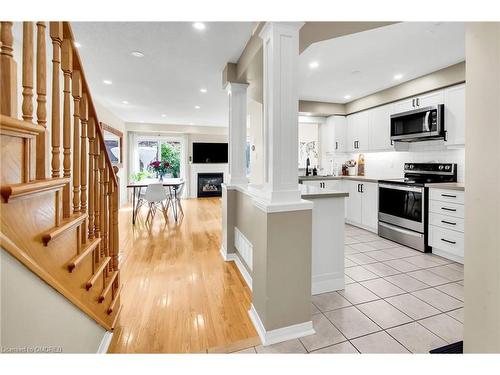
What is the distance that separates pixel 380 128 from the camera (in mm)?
4355

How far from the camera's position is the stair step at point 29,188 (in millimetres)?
742

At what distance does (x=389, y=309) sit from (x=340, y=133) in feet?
12.7

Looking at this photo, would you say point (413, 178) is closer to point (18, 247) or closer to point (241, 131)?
point (241, 131)

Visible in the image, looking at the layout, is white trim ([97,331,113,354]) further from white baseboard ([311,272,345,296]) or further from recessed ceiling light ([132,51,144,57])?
recessed ceiling light ([132,51,144,57])

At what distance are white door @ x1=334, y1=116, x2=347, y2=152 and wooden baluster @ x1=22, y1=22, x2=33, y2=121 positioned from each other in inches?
198

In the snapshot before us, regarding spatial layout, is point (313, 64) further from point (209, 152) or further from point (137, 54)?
point (209, 152)

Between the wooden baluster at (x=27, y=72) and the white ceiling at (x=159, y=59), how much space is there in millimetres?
1593

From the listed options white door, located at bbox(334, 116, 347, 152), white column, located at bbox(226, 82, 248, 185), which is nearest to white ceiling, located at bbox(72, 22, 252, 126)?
white column, located at bbox(226, 82, 248, 185)

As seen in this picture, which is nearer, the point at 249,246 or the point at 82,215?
the point at 82,215

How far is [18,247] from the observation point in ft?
2.70

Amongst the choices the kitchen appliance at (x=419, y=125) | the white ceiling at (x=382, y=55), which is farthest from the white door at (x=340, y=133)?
the kitchen appliance at (x=419, y=125)

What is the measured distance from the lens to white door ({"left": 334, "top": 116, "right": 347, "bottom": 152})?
5188 millimetres
